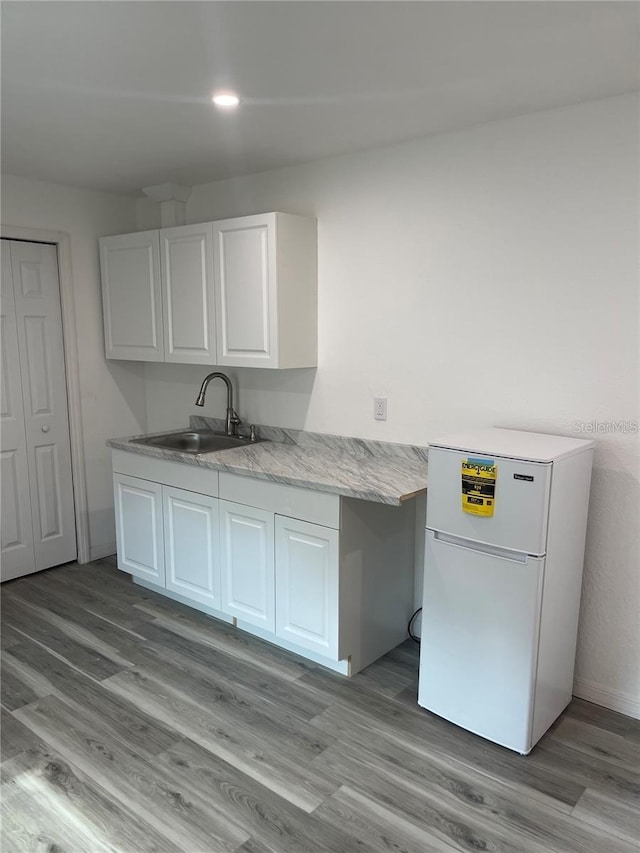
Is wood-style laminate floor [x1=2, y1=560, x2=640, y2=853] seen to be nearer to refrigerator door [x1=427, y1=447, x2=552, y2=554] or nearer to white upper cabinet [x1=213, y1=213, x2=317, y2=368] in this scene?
refrigerator door [x1=427, y1=447, x2=552, y2=554]

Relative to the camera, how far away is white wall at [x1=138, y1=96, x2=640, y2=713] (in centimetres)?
236

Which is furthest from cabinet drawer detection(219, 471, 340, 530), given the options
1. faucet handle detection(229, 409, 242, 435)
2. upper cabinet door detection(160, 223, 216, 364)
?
upper cabinet door detection(160, 223, 216, 364)

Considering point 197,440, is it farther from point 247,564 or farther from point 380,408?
point 380,408

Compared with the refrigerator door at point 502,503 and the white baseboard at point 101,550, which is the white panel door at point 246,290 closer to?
the refrigerator door at point 502,503

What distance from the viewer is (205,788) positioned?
6.80 feet

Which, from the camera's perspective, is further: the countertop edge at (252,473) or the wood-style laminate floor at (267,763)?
the countertop edge at (252,473)

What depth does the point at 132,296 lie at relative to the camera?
3756 millimetres

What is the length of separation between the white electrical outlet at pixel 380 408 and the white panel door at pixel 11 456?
2119 mm

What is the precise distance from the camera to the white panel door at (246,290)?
10.0 feet

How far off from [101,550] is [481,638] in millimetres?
2787

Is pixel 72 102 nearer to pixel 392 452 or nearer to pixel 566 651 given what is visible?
pixel 392 452

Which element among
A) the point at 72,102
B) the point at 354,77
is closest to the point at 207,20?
the point at 354,77

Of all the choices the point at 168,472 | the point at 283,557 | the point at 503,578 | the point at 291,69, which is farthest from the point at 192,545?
the point at 291,69

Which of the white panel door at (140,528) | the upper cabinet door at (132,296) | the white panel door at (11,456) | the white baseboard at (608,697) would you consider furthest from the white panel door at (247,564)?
the white panel door at (11,456)
